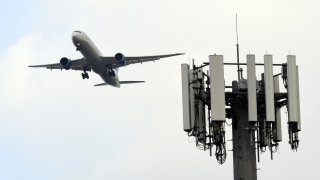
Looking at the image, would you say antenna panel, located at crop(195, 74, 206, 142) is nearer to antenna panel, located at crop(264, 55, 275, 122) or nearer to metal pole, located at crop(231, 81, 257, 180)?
metal pole, located at crop(231, 81, 257, 180)

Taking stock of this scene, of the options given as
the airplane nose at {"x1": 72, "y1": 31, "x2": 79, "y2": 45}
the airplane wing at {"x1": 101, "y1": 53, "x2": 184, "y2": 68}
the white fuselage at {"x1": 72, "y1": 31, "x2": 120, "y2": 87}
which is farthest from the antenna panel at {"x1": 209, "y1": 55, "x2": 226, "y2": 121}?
the airplane wing at {"x1": 101, "y1": 53, "x2": 184, "y2": 68}

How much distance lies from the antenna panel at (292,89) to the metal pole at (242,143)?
2.89 metres

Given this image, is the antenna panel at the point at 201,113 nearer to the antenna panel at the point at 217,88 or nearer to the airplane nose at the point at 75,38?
the antenna panel at the point at 217,88

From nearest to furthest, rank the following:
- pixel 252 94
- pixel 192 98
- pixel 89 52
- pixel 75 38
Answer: pixel 252 94
pixel 192 98
pixel 75 38
pixel 89 52

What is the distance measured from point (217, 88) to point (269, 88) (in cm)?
360

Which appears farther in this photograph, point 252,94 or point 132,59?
point 132,59

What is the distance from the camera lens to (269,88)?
4834 cm

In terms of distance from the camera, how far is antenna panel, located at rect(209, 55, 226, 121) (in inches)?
1834

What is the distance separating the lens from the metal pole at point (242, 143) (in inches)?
1918

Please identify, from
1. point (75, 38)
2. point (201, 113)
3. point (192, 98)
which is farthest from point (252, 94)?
point (75, 38)

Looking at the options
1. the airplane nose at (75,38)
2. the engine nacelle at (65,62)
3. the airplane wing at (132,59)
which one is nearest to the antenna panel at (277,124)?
the airplane nose at (75,38)

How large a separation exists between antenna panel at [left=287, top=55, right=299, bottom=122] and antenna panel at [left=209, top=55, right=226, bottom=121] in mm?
4702

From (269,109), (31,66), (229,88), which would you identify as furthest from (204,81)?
(31,66)

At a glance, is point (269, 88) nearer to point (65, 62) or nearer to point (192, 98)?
point (192, 98)
